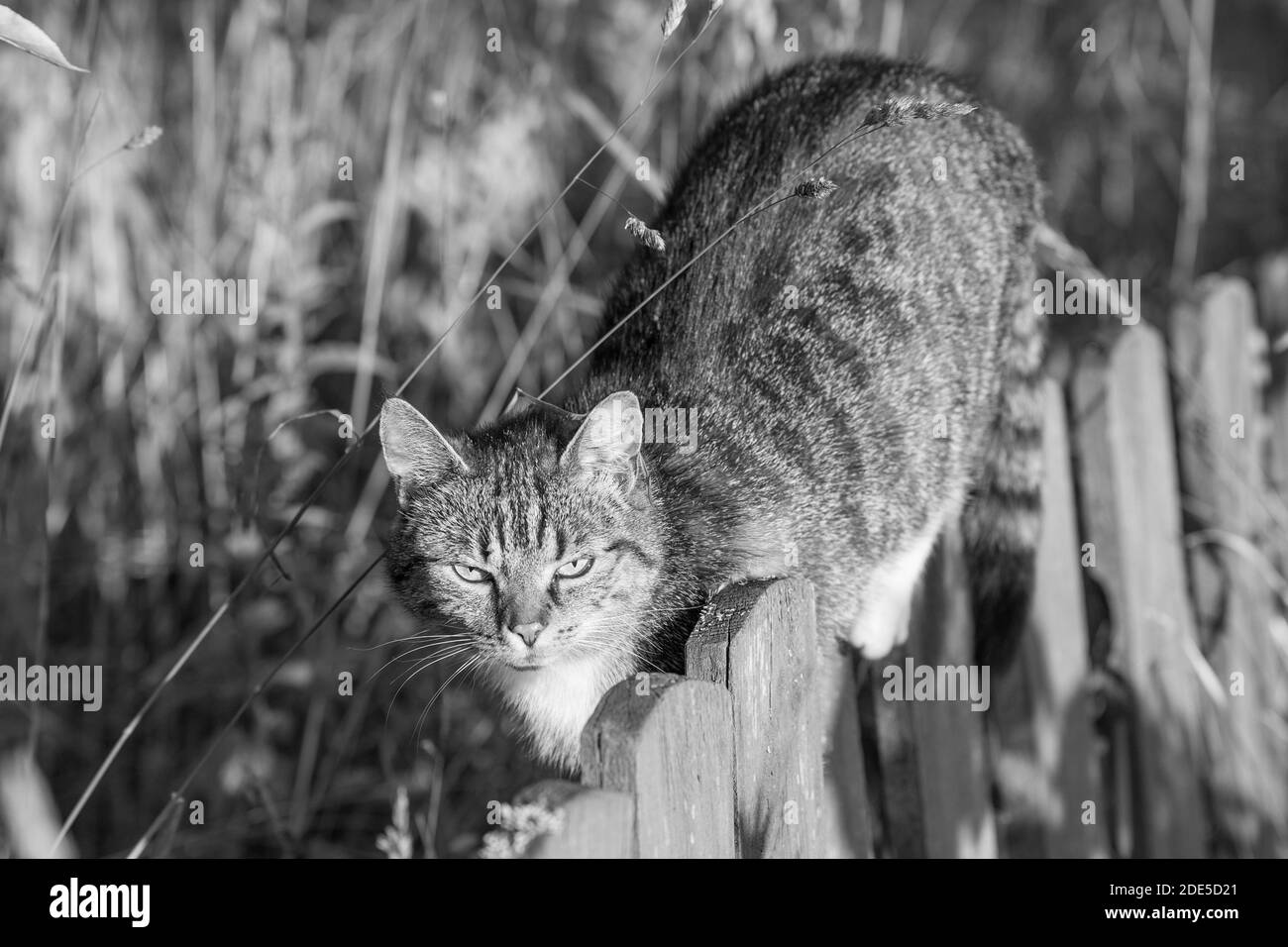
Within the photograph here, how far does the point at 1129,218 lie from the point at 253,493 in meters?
4.72

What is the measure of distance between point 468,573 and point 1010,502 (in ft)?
4.59

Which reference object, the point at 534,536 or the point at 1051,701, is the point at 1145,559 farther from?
the point at 534,536

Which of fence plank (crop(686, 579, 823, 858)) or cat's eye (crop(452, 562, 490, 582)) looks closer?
fence plank (crop(686, 579, 823, 858))

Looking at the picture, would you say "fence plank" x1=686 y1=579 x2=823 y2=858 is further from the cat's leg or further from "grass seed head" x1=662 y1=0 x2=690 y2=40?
"grass seed head" x1=662 y1=0 x2=690 y2=40

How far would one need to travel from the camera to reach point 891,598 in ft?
11.1

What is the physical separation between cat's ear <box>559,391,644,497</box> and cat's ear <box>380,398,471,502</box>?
0.82 ft

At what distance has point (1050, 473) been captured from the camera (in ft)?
11.2

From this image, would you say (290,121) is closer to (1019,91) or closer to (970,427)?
(970,427)

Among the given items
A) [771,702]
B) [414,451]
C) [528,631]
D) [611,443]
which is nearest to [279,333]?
[414,451]

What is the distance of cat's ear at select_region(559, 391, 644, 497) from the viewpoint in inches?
106

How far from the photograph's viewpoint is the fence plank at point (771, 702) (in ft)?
7.29

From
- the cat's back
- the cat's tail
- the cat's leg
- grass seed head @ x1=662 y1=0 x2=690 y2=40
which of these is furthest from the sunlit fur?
grass seed head @ x1=662 y1=0 x2=690 y2=40

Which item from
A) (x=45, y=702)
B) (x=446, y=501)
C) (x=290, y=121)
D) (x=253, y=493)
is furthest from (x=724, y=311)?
(x=45, y=702)

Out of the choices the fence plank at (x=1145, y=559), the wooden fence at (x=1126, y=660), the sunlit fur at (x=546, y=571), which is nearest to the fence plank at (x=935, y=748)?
the wooden fence at (x=1126, y=660)
